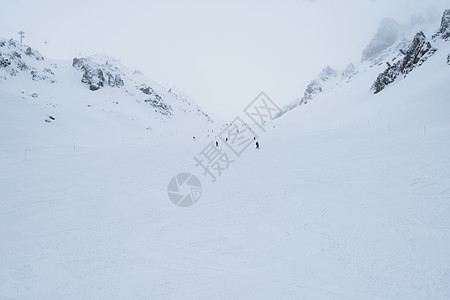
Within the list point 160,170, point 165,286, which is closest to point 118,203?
point 160,170

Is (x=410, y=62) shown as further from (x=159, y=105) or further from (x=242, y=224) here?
(x=159, y=105)

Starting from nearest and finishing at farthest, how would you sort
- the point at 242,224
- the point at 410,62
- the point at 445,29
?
the point at 242,224, the point at 410,62, the point at 445,29

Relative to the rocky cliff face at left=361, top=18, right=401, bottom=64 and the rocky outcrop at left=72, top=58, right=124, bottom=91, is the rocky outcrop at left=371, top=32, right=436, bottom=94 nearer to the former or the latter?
the rocky outcrop at left=72, top=58, right=124, bottom=91

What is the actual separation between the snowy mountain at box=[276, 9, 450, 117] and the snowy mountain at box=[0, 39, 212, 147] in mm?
47013

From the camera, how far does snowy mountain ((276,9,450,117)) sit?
168 feet

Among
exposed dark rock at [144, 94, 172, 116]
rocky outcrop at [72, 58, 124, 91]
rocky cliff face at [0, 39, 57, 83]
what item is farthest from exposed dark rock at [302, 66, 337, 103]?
rocky cliff face at [0, 39, 57, 83]

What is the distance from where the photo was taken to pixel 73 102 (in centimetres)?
5247

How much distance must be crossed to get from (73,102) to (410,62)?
69315 mm

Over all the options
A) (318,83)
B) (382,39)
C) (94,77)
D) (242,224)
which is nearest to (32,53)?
(94,77)

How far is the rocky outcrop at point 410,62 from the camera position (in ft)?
163

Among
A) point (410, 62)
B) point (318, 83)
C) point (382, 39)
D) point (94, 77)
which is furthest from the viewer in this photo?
point (382, 39)

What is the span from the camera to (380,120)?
32.7 m

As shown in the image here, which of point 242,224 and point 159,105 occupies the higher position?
point 159,105

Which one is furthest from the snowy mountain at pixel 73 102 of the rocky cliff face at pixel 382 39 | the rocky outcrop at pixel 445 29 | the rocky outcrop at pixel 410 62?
the rocky cliff face at pixel 382 39
